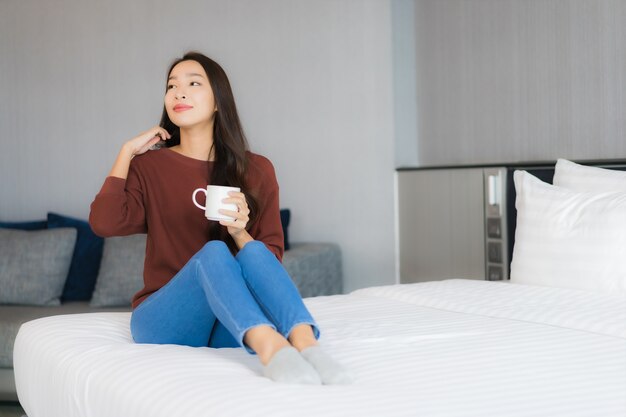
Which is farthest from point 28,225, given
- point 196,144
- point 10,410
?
point 196,144

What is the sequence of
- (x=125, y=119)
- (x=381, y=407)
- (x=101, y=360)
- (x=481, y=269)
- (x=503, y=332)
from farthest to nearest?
(x=125, y=119)
(x=481, y=269)
(x=503, y=332)
(x=101, y=360)
(x=381, y=407)

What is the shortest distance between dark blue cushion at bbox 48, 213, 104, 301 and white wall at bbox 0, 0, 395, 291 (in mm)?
583

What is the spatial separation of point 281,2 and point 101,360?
293 cm

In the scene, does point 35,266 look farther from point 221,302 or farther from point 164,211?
point 221,302

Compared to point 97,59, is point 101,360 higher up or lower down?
lower down

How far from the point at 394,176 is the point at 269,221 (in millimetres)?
1973

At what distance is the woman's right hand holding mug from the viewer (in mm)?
2314

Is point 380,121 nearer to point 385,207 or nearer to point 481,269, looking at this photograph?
point 385,207

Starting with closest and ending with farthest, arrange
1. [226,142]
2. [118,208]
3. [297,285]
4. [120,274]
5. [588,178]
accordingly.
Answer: [118,208] → [226,142] → [588,178] → [297,285] → [120,274]

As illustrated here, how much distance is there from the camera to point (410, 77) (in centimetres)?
431

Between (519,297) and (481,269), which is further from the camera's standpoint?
(481,269)

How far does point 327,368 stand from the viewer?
5.24 ft

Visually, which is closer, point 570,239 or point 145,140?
point 145,140

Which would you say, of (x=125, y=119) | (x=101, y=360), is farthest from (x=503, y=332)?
(x=125, y=119)
